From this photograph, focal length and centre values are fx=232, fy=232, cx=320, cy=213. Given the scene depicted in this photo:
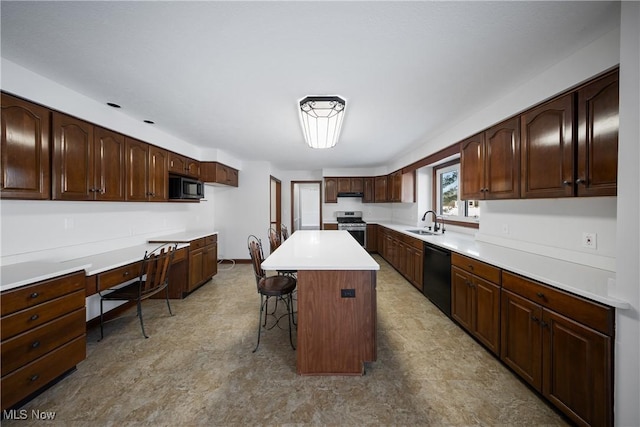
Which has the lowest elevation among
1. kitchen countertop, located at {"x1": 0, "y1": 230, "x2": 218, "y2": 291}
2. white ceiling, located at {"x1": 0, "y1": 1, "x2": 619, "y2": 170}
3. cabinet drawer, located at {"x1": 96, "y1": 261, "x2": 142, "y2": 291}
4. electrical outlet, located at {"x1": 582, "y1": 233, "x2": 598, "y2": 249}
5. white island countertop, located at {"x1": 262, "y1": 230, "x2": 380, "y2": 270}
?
cabinet drawer, located at {"x1": 96, "y1": 261, "x2": 142, "y2": 291}

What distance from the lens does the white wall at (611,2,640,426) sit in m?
1.12

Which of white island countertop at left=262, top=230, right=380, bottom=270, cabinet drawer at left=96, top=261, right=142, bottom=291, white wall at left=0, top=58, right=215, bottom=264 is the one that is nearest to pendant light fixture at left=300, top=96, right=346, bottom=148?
white island countertop at left=262, top=230, right=380, bottom=270

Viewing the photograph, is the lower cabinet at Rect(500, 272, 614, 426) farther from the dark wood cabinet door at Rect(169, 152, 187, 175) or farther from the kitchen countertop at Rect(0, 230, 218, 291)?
the dark wood cabinet door at Rect(169, 152, 187, 175)

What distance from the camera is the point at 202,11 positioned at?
3.97 ft

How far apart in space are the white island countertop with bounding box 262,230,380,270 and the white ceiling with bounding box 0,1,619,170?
145cm

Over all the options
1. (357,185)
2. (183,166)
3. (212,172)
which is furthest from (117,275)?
(357,185)

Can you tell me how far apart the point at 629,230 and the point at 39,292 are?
3478mm

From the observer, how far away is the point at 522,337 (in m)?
1.66

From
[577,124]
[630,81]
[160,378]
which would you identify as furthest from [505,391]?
[160,378]

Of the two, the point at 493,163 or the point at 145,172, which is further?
the point at 145,172

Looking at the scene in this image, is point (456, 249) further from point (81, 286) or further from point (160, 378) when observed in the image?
point (81, 286)

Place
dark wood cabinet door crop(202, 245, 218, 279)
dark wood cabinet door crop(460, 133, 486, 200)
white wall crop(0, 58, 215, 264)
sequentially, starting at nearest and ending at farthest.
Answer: white wall crop(0, 58, 215, 264) → dark wood cabinet door crop(460, 133, 486, 200) → dark wood cabinet door crop(202, 245, 218, 279)

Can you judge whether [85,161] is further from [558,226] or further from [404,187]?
[404,187]

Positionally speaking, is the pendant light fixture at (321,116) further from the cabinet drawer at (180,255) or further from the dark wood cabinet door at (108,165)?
the cabinet drawer at (180,255)
